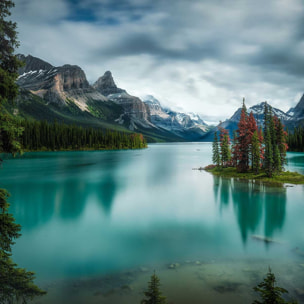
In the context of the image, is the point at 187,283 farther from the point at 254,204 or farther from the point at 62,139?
the point at 62,139

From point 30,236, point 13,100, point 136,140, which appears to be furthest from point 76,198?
point 136,140

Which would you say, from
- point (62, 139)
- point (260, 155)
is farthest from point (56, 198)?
point (62, 139)

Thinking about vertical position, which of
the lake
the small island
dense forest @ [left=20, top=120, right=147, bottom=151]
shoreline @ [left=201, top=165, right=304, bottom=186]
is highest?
dense forest @ [left=20, top=120, right=147, bottom=151]

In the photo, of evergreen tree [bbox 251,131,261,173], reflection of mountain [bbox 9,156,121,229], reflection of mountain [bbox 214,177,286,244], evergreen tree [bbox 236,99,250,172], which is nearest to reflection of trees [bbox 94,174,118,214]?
reflection of mountain [bbox 9,156,121,229]

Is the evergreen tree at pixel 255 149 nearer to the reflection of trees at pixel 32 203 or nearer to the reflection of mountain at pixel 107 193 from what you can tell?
the reflection of mountain at pixel 107 193

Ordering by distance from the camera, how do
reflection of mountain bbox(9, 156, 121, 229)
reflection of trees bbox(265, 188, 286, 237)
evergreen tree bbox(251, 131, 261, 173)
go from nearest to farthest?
1. reflection of trees bbox(265, 188, 286, 237)
2. reflection of mountain bbox(9, 156, 121, 229)
3. evergreen tree bbox(251, 131, 261, 173)

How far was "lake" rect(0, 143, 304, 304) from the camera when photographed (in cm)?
1144

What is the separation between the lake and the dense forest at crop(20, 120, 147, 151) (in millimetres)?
108417

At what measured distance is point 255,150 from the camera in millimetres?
47562

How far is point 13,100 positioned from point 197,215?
20.3 m

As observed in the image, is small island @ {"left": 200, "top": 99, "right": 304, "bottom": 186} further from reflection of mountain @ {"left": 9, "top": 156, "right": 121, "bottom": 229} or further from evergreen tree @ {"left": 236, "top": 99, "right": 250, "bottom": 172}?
A: reflection of mountain @ {"left": 9, "top": 156, "right": 121, "bottom": 229}

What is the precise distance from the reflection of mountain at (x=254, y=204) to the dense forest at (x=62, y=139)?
366ft

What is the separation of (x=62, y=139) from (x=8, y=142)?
143 m

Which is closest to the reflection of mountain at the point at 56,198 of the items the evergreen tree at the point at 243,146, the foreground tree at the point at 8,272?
the foreground tree at the point at 8,272
